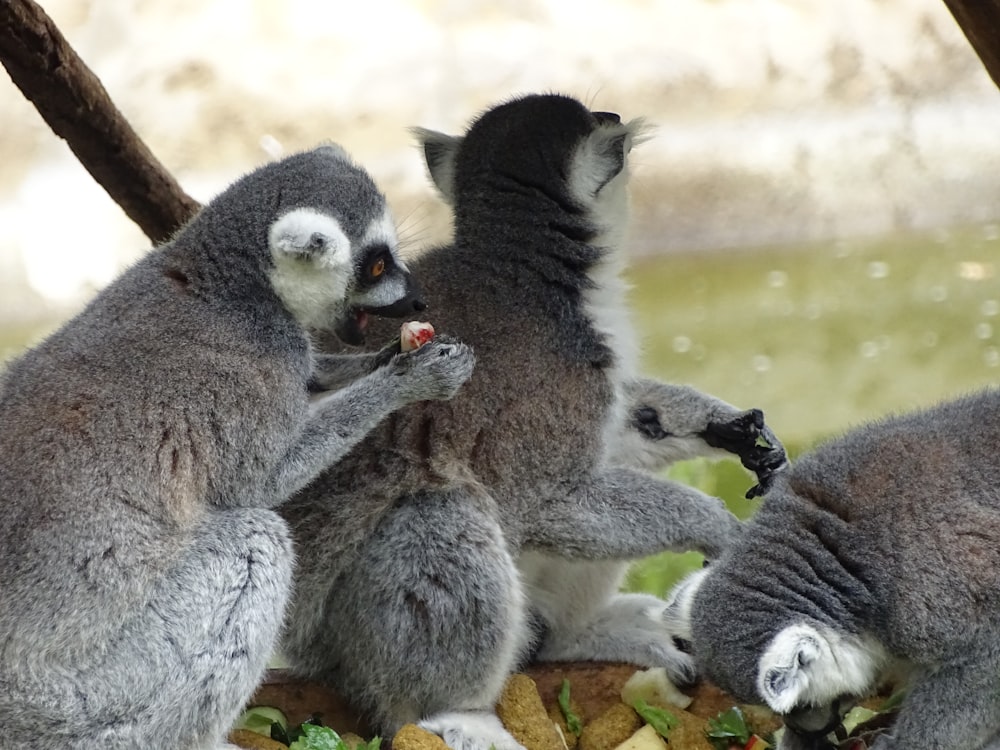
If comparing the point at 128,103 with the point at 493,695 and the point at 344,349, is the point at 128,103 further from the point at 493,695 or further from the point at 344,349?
the point at 493,695

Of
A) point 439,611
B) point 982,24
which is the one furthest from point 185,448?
point 982,24

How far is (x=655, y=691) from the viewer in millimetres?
5285

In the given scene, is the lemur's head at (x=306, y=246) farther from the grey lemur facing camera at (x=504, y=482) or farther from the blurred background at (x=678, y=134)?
the blurred background at (x=678, y=134)

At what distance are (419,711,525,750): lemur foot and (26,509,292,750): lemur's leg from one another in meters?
0.78

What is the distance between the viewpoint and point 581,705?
5.42 m

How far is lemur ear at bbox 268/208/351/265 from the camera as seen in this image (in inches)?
167

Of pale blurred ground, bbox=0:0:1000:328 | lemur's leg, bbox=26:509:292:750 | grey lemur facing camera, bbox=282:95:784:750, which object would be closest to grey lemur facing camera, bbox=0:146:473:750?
lemur's leg, bbox=26:509:292:750

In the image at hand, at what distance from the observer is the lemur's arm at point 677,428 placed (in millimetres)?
5477

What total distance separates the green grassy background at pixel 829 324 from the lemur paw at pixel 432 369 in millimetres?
5145

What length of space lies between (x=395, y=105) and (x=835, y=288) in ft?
15.2

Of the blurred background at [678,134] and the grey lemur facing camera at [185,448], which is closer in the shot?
the grey lemur facing camera at [185,448]

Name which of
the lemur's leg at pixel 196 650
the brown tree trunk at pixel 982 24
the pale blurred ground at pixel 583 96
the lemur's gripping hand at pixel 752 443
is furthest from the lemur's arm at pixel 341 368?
the pale blurred ground at pixel 583 96

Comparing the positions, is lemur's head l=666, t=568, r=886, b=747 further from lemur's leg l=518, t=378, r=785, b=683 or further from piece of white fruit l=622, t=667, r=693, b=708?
lemur's leg l=518, t=378, r=785, b=683

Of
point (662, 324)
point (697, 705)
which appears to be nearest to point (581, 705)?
point (697, 705)
